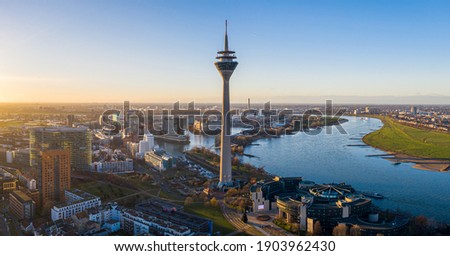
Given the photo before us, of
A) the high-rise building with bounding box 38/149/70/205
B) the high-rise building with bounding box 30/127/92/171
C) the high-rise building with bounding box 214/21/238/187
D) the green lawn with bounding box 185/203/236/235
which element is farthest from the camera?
the high-rise building with bounding box 30/127/92/171

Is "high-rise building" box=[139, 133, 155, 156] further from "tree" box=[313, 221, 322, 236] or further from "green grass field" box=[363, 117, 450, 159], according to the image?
"green grass field" box=[363, 117, 450, 159]

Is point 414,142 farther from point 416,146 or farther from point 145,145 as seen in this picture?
point 145,145

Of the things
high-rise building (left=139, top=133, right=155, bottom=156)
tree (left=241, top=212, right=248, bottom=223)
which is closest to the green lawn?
tree (left=241, top=212, right=248, bottom=223)

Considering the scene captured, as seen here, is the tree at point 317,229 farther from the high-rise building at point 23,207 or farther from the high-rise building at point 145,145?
the high-rise building at point 145,145

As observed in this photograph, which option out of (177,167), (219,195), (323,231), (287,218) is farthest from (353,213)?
(177,167)

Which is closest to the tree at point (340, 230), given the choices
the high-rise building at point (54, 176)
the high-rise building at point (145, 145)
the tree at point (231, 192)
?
the tree at point (231, 192)

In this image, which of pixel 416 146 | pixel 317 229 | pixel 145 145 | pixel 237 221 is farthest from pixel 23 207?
pixel 416 146

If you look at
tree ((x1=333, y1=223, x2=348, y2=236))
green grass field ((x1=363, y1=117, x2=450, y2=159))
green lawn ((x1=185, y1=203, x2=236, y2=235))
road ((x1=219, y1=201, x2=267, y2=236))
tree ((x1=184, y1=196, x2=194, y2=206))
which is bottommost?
green lawn ((x1=185, y1=203, x2=236, y2=235))
